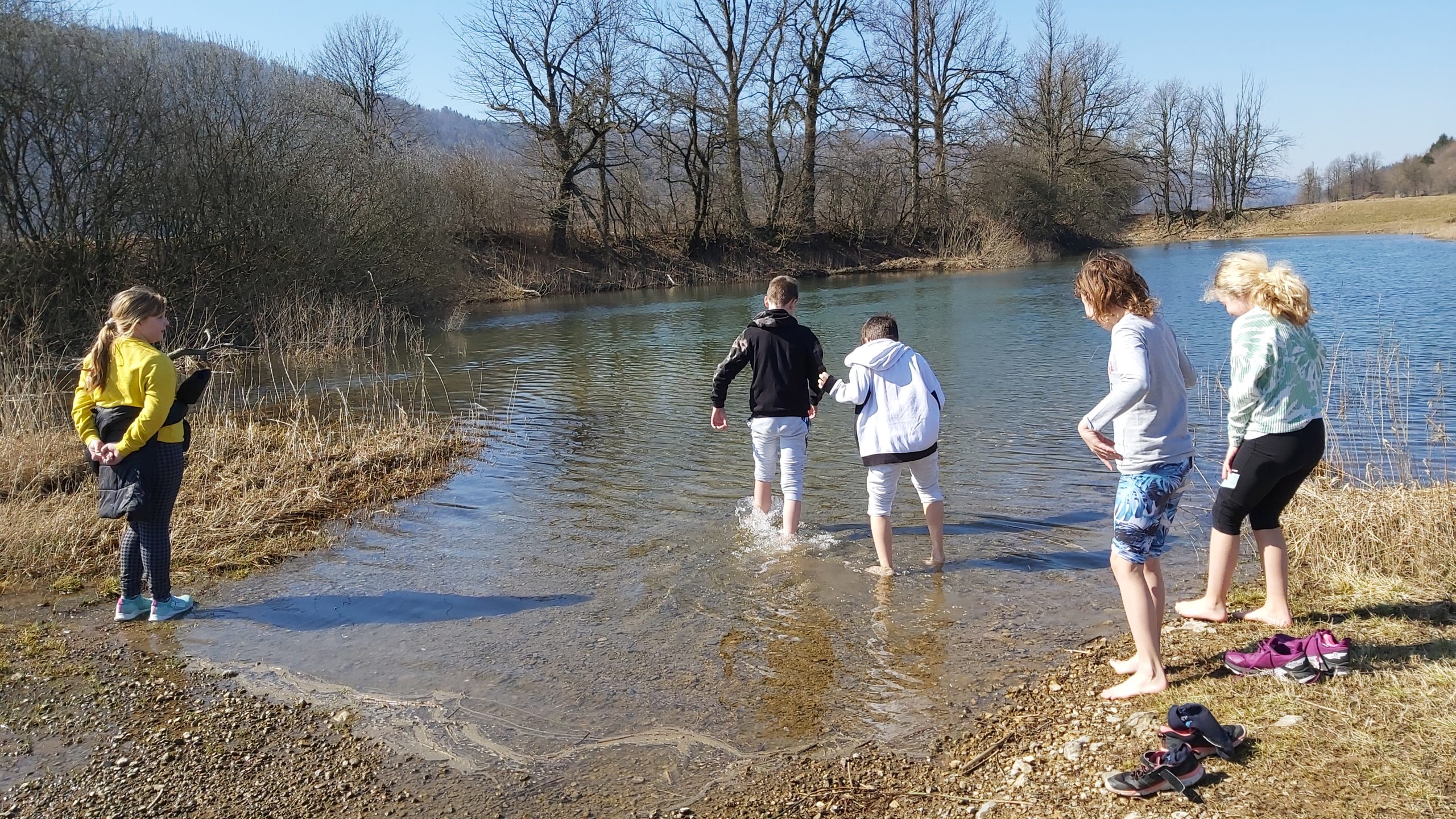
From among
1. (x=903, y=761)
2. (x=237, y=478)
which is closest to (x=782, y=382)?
(x=903, y=761)

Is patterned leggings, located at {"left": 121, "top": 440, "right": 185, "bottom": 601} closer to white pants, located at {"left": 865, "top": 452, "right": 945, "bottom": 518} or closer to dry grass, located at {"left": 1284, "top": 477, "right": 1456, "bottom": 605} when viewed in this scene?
white pants, located at {"left": 865, "top": 452, "right": 945, "bottom": 518}

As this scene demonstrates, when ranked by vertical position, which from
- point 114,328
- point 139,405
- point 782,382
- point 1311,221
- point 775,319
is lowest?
point 782,382

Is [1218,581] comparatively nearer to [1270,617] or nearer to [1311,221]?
[1270,617]

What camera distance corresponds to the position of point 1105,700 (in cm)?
402

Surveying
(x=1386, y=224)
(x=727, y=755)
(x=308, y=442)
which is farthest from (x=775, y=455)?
(x=1386, y=224)

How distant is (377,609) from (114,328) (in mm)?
2184

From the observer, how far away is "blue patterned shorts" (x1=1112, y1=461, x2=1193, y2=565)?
3891 millimetres

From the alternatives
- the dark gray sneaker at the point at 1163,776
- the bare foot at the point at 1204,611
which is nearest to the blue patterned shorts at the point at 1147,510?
the dark gray sneaker at the point at 1163,776

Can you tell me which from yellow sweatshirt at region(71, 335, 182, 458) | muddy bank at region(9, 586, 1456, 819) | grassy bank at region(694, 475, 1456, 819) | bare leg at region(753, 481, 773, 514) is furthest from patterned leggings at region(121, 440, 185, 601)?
bare leg at region(753, 481, 773, 514)

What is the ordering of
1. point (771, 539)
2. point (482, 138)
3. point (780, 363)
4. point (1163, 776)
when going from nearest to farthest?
point (1163, 776) → point (780, 363) → point (771, 539) → point (482, 138)

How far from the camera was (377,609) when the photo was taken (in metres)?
5.81

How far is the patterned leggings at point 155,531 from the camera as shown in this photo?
527cm

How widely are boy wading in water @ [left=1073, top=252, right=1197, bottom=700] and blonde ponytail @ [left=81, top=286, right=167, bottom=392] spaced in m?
4.92

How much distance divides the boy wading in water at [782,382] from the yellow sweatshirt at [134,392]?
338 cm
